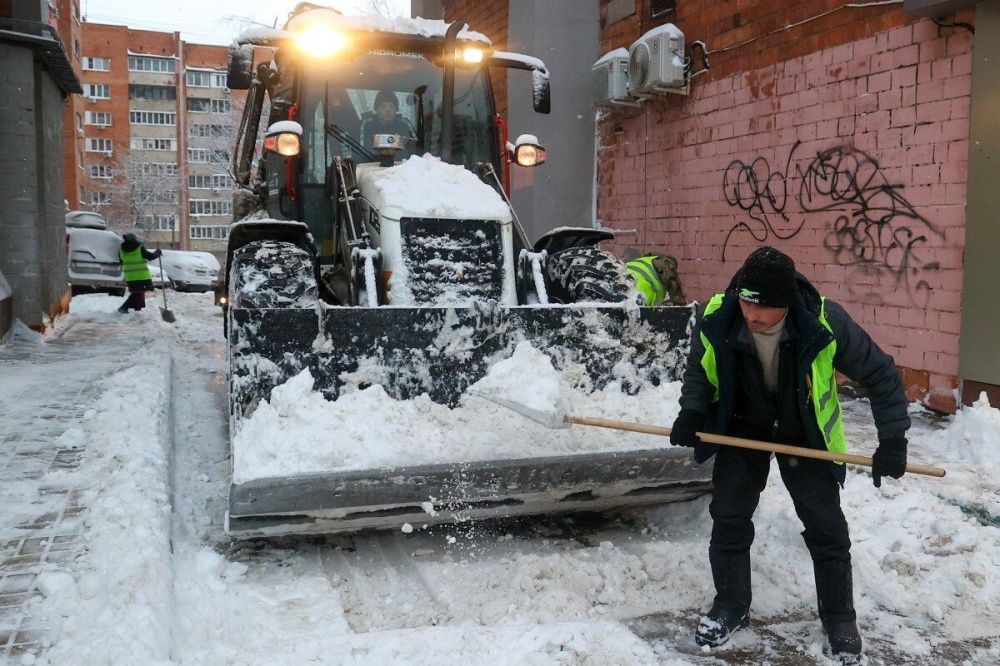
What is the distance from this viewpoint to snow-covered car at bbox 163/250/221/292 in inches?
828

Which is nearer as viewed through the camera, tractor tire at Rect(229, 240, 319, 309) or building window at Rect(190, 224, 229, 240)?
tractor tire at Rect(229, 240, 319, 309)

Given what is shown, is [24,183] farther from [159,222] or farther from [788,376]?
[159,222]

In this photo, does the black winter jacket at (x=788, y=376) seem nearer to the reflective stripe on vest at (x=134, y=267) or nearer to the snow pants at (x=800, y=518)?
the snow pants at (x=800, y=518)

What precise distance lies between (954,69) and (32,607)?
7118 millimetres

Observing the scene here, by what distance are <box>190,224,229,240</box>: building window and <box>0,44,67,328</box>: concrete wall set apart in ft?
193

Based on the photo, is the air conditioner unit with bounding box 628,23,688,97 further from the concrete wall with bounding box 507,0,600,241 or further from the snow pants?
the snow pants

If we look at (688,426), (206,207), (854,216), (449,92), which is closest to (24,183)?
(449,92)

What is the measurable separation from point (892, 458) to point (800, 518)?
49 cm

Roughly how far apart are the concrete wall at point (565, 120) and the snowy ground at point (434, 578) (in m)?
7.53

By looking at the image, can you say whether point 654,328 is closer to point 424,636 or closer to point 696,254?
point 424,636

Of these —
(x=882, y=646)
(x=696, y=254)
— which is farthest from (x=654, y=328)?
(x=696, y=254)

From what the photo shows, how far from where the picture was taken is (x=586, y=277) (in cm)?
496

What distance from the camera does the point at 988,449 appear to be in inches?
220

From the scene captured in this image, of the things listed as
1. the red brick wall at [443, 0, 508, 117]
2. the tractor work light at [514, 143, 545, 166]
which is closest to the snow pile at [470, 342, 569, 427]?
the tractor work light at [514, 143, 545, 166]
